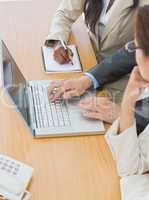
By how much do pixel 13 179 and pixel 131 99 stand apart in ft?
1.39

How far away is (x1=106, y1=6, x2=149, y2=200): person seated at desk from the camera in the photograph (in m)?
1.09

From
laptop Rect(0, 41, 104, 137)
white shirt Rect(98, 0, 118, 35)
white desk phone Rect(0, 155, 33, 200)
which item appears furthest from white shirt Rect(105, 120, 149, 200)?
white shirt Rect(98, 0, 118, 35)

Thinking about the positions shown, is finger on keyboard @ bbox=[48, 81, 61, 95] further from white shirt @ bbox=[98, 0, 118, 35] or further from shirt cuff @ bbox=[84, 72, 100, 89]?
white shirt @ bbox=[98, 0, 118, 35]

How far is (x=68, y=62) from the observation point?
62.6 inches

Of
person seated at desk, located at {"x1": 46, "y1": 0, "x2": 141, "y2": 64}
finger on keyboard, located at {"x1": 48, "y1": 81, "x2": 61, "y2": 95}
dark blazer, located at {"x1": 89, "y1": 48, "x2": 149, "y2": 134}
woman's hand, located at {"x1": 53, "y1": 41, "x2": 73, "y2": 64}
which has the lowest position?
finger on keyboard, located at {"x1": 48, "y1": 81, "x2": 61, "y2": 95}

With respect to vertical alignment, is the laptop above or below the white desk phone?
above

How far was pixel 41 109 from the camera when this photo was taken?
1338 mm

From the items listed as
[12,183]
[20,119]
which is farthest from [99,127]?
[12,183]

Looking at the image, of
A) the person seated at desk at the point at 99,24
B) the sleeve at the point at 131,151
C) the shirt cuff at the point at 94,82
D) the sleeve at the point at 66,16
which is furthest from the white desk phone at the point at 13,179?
the sleeve at the point at 66,16

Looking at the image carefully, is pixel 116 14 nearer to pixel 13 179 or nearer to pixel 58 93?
pixel 58 93

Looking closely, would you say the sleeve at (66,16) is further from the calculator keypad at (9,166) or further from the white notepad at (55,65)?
the calculator keypad at (9,166)

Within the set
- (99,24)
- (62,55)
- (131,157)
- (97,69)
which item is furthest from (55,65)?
(131,157)

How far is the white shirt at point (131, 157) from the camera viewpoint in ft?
3.66

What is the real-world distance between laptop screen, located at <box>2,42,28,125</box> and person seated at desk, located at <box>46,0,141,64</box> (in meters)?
0.22
